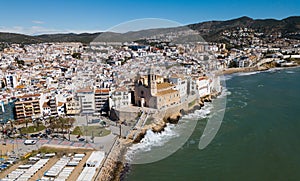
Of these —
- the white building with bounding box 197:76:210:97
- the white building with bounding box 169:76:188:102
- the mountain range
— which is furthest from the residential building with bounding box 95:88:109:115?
the mountain range

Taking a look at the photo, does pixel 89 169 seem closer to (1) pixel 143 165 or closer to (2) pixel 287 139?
(1) pixel 143 165

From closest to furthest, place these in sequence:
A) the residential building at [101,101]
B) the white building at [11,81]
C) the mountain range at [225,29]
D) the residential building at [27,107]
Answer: the residential building at [27,107], the residential building at [101,101], the white building at [11,81], the mountain range at [225,29]

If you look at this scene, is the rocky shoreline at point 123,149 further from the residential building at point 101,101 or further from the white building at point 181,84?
the residential building at point 101,101

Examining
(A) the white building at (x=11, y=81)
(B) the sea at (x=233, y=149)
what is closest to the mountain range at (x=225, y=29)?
(A) the white building at (x=11, y=81)

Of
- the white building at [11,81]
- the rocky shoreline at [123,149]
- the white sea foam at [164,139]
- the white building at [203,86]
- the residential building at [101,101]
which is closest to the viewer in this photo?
the rocky shoreline at [123,149]

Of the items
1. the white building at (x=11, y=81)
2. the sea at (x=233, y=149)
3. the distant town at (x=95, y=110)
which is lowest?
the sea at (x=233, y=149)

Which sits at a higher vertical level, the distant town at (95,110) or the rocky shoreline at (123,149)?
the distant town at (95,110)

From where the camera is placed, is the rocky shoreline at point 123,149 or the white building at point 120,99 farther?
the white building at point 120,99

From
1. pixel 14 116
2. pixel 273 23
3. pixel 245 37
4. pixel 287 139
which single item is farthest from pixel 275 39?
pixel 14 116
